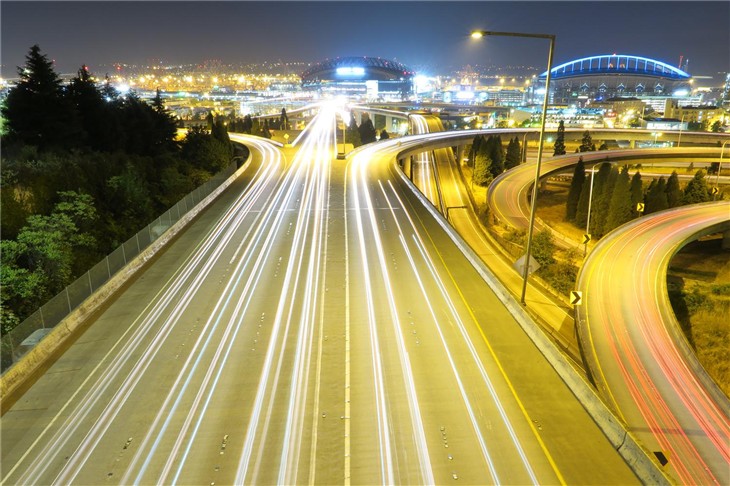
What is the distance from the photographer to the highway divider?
1119cm

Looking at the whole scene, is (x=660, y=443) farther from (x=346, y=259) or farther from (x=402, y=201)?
(x=402, y=201)

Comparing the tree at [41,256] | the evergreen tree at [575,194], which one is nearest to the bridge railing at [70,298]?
the tree at [41,256]

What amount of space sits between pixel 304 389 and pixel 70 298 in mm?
8743

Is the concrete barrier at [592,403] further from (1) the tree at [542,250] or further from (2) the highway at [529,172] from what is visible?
(2) the highway at [529,172]

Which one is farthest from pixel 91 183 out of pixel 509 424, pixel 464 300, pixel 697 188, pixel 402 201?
pixel 697 188

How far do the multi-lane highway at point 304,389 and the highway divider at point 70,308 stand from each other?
49 centimetres

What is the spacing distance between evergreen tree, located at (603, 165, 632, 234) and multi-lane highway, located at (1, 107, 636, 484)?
2675 centimetres

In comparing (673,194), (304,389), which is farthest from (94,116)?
(673,194)

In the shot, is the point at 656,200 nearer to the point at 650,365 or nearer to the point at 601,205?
the point at 601,205

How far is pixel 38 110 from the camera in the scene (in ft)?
99.5

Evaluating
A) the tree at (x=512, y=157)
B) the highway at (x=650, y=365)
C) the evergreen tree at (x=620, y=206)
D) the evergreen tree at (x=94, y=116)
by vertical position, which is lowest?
the highway at (x=650, y=365)

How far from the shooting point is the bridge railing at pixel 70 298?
11.3 m

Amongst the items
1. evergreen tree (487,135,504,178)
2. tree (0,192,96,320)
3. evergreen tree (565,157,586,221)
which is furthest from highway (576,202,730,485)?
evergreen tree (487,135,504,178)

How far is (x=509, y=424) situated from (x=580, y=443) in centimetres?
143
